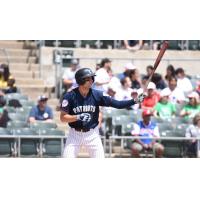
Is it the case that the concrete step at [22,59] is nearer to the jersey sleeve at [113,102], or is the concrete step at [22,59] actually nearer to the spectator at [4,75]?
the spectator at [4,75]

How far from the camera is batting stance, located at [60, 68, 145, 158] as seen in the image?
988 centimetres

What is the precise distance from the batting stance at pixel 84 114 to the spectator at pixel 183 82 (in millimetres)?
5416

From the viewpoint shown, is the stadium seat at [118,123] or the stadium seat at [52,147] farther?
the stadium seat at [118,123]

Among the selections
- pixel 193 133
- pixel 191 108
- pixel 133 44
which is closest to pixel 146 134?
pixel 193 133

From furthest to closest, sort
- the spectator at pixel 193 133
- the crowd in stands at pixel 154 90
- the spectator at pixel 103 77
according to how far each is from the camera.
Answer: the spectator at pixel 103 77
the crowd in stands at pixel 154 90
the spectator at pixel 193 133


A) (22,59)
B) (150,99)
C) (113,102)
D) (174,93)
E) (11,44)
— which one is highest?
(11,44)

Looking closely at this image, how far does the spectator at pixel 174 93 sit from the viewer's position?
1499cm

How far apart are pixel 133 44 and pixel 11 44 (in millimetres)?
2215

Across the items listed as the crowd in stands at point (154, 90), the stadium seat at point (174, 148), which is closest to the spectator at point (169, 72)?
the crowd in stands at point (154, 90)

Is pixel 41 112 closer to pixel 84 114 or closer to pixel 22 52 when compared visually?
pixel 22 52

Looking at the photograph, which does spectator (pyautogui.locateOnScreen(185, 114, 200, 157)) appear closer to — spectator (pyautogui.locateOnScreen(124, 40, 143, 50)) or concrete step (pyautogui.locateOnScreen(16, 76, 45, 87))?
spectator (pyautogui.locateOnScreen(124, 40, 143, 50))

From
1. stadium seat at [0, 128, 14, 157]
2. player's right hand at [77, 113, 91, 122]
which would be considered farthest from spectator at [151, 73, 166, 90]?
player's right hand at [77, 113, 91, 122]

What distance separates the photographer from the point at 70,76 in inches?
599
